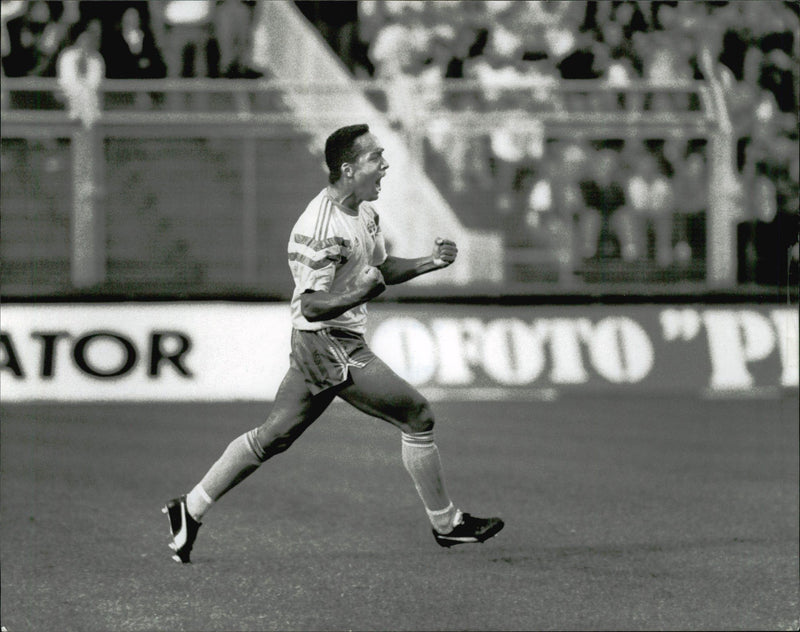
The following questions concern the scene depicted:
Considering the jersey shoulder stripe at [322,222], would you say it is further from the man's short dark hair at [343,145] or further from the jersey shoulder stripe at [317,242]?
the man's short dark hair at [343,145]

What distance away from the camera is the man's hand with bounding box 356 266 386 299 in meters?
2.41

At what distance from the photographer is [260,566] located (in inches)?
226

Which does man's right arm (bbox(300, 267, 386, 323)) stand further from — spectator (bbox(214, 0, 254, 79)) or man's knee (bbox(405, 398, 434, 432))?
spectator (bbox(214, 0, 254, 79))

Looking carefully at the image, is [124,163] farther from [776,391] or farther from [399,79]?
[776,391]

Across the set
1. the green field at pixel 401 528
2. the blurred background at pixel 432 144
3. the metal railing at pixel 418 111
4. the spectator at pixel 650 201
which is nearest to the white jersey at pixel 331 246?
the green field at pixel 401 528

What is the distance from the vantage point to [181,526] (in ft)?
10.1

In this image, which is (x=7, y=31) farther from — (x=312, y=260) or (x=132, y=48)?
(x=312, y=260)

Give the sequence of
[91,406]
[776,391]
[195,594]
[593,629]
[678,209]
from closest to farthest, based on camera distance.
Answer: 1. [593,629]
2. [195,594]
3. [91,406]
4. [776,391]
5. [678,209]

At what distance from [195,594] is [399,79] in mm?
9628

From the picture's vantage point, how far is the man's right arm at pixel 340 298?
2.43 m

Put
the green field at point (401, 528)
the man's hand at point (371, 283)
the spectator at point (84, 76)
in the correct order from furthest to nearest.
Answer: the spectator at point (84, 76) → the green field at point (401, 528) → the man's hand at point (371, 283)

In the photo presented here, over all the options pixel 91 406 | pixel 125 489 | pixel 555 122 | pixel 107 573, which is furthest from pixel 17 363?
pixel 107 573

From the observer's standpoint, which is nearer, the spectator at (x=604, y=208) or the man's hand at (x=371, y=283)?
the man's hand at (x=371, y=283)

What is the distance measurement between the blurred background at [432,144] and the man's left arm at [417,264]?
1010 cm
